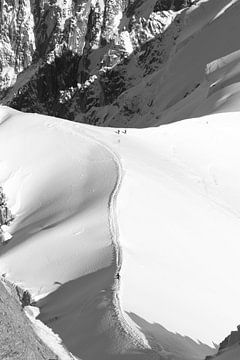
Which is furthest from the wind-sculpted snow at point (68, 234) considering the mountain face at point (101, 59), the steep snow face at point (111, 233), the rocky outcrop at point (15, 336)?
the mountain face at point (101, 59)

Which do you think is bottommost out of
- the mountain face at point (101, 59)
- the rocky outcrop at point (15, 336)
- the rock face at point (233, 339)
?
the mountain face at point (101, 59)

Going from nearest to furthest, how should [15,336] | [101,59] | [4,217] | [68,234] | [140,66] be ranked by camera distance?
[15,336]
[68,234]
[4,217]
[140,66]
[101,59]

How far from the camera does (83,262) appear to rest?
19625 mm

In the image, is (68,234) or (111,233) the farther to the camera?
(68,234)

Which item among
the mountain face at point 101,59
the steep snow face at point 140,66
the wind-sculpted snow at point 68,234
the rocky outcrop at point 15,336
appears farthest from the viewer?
the mountain face at point 101,59

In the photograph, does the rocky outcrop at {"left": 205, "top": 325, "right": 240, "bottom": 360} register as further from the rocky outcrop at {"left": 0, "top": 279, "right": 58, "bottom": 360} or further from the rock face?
the rocky outcrop at {"left": 0, "top": 279, "right": 58, "bottom": 360}

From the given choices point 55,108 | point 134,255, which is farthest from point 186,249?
point 55,108

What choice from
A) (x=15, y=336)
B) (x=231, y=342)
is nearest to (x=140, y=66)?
(x=231, y=342)

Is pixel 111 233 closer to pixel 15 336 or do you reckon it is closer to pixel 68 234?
pixel 68 234

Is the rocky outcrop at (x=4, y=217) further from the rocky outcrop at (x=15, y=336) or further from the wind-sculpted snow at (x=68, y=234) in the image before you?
the rocky outcrop at (x=15, y=336)

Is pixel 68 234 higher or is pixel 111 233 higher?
pixel 111 233

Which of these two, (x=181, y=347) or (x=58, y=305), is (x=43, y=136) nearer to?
(x=58, y=305)

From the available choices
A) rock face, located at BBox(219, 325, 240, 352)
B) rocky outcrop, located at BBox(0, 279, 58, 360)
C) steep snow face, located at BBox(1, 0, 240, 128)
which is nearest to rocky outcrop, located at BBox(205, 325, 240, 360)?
rock face, located at BBox(219, 325, 240, 352)

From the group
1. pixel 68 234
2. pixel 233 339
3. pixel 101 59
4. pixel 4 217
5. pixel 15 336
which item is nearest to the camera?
pixel 15 336
